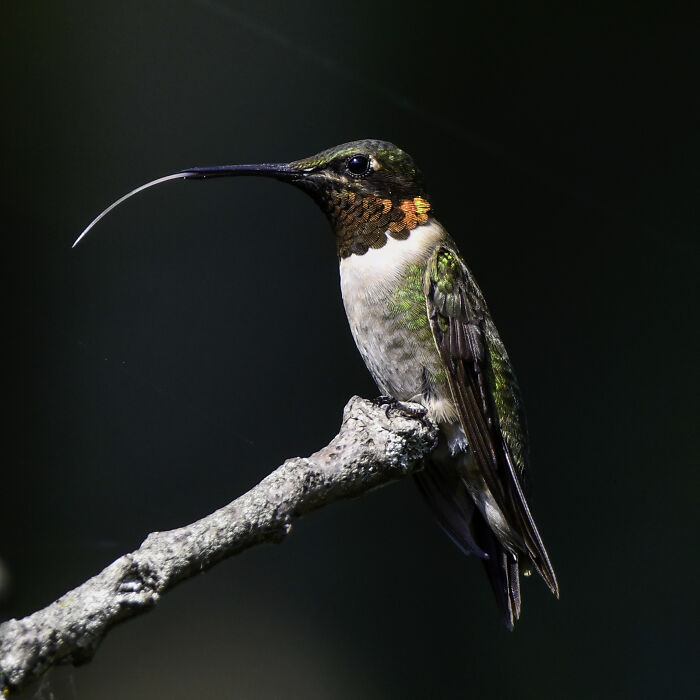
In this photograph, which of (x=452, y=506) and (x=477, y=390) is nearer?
(x=477, y=390)

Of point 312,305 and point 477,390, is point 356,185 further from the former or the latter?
point 312,305

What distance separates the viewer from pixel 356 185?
4.70 ft

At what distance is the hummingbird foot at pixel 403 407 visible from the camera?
1.37 metres

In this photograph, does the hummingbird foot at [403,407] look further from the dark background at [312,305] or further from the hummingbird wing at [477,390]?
the dark background at [312,305]

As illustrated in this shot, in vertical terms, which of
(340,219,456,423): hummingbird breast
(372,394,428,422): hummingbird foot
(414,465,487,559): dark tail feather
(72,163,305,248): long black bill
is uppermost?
(72,163,305,248): long black bill

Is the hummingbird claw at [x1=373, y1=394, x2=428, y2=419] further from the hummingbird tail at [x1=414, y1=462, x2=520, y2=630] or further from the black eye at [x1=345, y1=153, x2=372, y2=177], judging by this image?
the black eye at [x1=345, y1=153, x2=372, y2=177]

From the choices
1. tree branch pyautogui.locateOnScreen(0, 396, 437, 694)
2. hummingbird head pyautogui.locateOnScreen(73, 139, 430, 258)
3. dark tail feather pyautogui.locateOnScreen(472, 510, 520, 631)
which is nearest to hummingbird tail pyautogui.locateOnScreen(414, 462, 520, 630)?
dark tail feather pyautogui.locateOnScreen(472, 510, 520, 631)

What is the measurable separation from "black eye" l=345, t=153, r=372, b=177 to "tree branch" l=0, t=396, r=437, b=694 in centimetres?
40

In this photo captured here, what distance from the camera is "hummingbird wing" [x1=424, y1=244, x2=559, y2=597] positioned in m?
1.40

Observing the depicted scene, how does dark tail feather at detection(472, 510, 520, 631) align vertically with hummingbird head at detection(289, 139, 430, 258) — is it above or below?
below

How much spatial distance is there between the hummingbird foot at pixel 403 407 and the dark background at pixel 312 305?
0.78 meters

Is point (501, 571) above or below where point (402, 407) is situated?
below

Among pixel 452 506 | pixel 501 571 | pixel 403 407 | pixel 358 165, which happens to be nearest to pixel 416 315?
pixel 403 407

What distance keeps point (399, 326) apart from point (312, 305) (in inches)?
36.0
